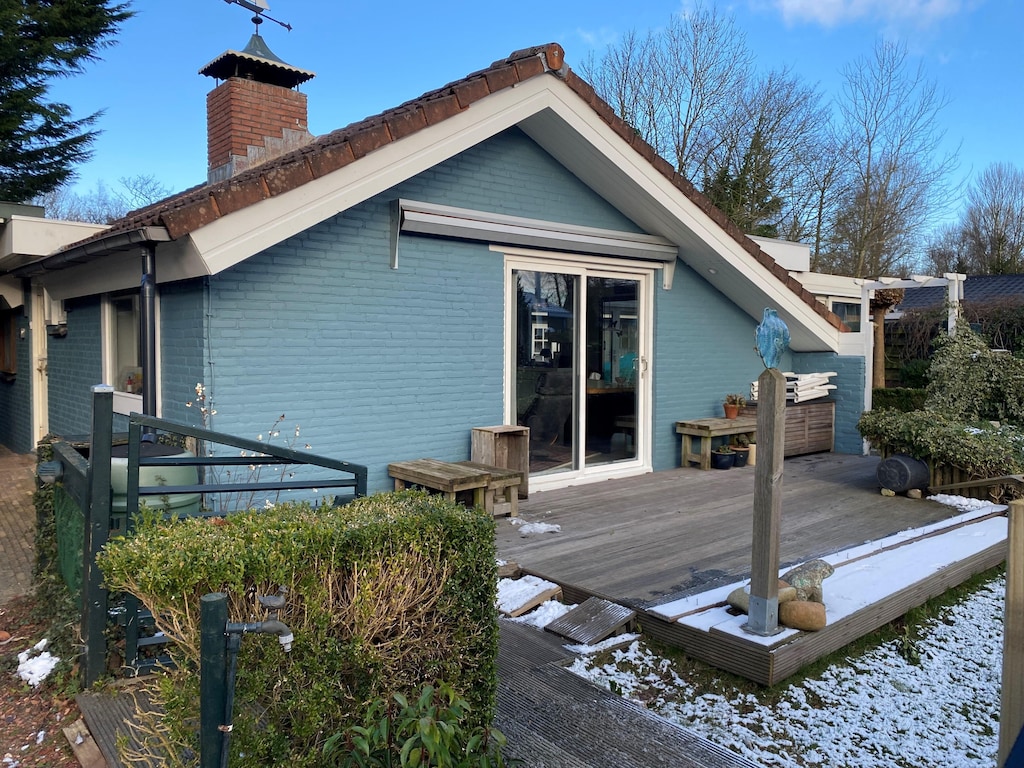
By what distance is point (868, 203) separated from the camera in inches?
798

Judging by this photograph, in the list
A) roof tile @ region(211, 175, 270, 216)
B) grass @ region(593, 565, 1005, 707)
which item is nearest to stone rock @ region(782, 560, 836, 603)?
grass @ region(593, 565, 1005, 707)

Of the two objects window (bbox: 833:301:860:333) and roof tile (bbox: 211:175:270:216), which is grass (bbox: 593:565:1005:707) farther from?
window (bbox: 833:301:860:333)

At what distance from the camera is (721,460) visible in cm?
826

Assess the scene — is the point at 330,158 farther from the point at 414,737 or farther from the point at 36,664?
the point at 414,737

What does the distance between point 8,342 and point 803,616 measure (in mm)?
11252

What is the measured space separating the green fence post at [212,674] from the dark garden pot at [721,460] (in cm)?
712

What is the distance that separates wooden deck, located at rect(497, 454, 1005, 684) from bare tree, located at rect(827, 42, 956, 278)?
14.3 m

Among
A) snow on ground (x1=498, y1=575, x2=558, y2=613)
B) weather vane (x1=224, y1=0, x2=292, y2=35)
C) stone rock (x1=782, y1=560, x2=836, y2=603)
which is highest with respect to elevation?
weather vane (x1=224, y1=0, x2=292, y2=35)

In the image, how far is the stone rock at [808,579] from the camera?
3.73 m

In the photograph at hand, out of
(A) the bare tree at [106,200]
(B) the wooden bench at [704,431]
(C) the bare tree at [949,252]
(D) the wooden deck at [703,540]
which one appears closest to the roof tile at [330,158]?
(D) the wooden deck at [703,540]

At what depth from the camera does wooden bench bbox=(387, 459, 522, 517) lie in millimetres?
5466

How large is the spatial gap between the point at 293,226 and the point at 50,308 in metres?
5.24

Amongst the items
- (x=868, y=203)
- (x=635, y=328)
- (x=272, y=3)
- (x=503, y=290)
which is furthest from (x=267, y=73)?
(x=868, y=203)

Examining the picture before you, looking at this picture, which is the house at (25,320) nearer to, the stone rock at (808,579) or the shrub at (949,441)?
the stone rock at (808,579)
